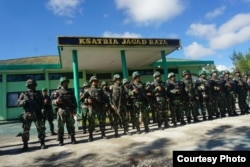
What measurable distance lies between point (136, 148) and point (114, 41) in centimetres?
735

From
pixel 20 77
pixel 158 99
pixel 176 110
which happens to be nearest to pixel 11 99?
pixel 20 77

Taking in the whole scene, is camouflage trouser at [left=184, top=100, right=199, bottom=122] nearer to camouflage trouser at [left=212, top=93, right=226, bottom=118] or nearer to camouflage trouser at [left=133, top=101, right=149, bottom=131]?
camouflage trouser at [left=212, top=93, right=226, bottom=118]

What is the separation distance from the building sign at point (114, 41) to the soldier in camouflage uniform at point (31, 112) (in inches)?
179

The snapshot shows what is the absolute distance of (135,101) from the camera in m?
7.78

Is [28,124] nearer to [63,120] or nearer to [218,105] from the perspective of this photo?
[63,120]

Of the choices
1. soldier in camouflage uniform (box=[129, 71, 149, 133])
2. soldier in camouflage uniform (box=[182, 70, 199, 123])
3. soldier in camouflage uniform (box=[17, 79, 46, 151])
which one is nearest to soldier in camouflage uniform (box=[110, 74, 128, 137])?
soldier in camouflage uniform (box=[129, 71, 149, 133])

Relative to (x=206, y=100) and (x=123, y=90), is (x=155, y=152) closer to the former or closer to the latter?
(x=123, y=90)

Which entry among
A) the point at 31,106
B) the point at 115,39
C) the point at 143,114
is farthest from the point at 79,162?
the point at 115,39

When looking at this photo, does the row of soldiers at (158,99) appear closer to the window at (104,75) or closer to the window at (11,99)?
the window at (104,75)

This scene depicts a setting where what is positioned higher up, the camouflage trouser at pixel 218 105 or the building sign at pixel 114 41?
the building sign at pixel 114 41

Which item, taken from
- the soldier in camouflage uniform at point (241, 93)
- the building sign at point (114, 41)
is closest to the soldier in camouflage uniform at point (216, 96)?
the soldier in camouflage uniform at point (241, 93)

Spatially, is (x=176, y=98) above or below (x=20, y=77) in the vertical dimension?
below

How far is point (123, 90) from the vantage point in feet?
25.5

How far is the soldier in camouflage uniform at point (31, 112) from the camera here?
259 inches
